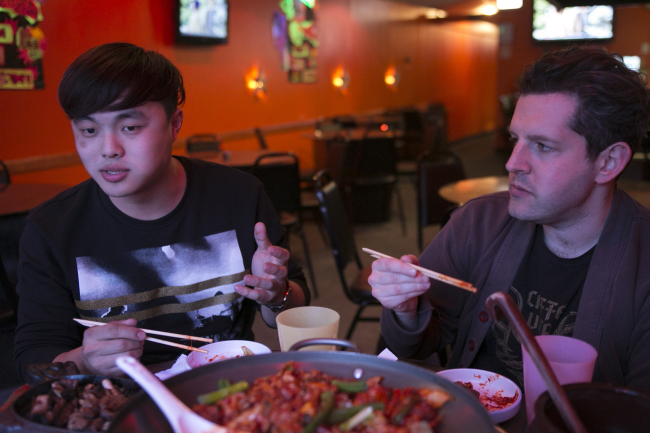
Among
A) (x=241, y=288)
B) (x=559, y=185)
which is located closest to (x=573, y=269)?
(x=559, y=185)

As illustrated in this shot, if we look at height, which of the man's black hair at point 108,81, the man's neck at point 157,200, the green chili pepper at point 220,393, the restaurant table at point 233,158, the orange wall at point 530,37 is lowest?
the restaurant table at point 233,158

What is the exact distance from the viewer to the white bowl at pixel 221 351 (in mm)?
992

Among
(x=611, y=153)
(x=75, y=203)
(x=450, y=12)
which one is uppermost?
(x=450, y=12)

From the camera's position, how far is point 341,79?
28.4ft

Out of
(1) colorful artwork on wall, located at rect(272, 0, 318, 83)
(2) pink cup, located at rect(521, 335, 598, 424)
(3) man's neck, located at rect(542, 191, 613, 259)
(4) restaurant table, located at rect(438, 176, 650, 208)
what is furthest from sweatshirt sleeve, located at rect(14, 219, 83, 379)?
(1) colorful artwork on wall, located at rect(272, 0, 318, 83)

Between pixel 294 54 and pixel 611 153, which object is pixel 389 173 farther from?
pixel 611 153

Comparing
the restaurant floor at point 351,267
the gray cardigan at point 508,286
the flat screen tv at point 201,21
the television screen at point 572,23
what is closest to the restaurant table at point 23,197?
the restaurant floor at point 351,267

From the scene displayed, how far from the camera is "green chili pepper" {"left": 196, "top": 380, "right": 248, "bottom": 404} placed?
2.34 feet

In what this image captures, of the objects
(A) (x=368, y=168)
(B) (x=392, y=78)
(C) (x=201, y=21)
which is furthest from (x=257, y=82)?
(B) (x=392, y=78)

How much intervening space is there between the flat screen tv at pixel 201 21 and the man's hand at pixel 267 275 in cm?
462

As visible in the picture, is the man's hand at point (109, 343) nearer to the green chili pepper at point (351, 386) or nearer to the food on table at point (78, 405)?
the food on table at point (78, 405)

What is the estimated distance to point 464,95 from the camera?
14.3 m

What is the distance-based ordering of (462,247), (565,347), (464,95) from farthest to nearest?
(464,95) → (462,247) → (565,347)

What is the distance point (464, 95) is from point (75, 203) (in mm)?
14108
